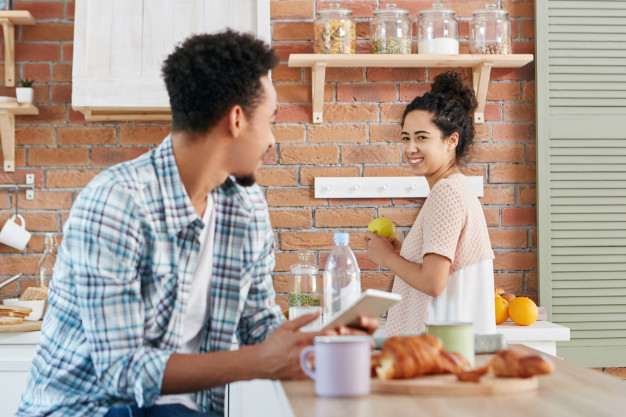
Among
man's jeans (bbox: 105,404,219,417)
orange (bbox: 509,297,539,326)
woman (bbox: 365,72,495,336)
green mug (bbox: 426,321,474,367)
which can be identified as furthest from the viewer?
orange (bbox: 509,297,539,326)

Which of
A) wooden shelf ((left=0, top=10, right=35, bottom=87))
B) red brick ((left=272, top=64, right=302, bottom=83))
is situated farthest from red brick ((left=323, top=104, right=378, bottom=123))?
wooden shelf ((left=0, top=10, right=35, bottom=87))

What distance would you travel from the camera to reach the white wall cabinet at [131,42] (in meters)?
2.62

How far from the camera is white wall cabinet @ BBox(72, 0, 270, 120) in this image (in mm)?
2623

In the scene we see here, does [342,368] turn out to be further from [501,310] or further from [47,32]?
[47,32]

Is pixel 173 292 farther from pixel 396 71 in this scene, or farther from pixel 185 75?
pixel 396 71

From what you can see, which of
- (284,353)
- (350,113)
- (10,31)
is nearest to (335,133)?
(350,113)

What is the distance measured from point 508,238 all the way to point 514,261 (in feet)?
0.31

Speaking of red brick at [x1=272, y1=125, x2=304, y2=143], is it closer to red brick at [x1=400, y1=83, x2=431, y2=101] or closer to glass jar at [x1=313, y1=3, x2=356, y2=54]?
glass jar at [x1=313, y1=3, x2=356, y2=54]

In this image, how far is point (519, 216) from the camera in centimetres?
289

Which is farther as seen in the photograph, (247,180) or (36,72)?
(36,72)

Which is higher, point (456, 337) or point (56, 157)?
point (56, 157)

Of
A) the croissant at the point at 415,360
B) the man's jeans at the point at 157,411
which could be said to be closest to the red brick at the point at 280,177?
the man's jeans at the point at 157,411

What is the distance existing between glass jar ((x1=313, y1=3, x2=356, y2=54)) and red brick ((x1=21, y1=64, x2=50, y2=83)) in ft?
3.51

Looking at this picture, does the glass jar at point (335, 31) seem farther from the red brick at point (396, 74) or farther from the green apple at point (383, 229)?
the green apple at point (383, 229)
